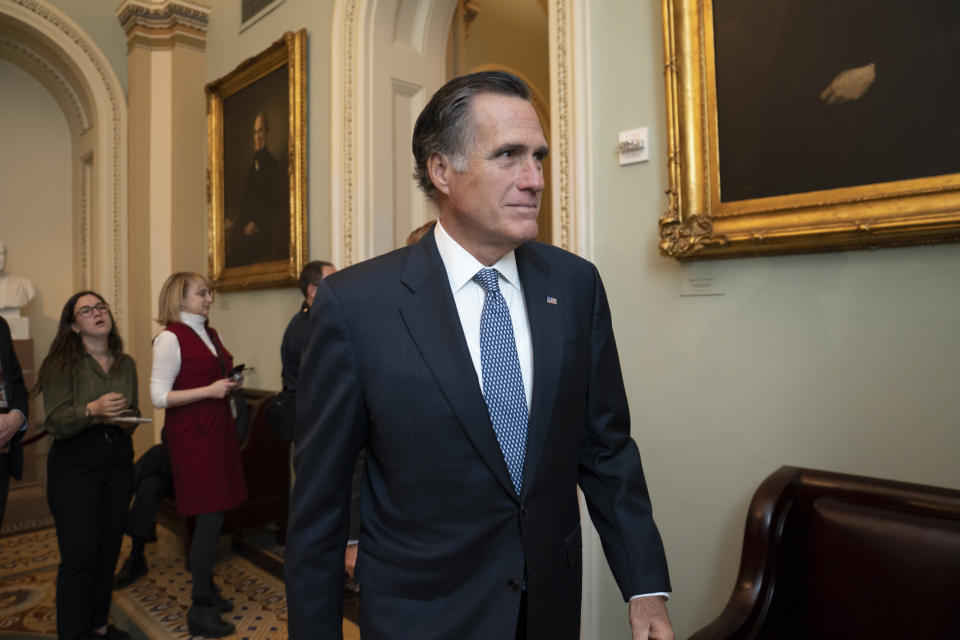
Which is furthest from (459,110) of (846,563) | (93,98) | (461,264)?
(93,98)

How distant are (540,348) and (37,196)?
9003 mm

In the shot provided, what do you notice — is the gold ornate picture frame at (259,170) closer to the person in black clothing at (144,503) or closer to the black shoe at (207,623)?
the person in black clothing at (144,503)

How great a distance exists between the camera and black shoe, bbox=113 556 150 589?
4.41 meters

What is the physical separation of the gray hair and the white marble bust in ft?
22.5

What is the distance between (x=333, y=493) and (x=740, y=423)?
1821mm

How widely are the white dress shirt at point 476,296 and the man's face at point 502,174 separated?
0.25ft

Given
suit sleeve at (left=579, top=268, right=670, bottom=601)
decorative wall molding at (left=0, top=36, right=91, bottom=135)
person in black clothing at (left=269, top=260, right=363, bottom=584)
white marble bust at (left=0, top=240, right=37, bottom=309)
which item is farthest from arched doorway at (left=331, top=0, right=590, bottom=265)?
decorative wall molding at (left=0, top=36, right=91, bottom=135)

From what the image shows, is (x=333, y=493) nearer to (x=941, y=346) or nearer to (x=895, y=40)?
(x=941, y=346)

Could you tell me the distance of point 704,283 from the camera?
2697 mm

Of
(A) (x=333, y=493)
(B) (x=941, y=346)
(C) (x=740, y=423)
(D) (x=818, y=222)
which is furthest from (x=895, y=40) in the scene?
(A) (x=333, y=493)

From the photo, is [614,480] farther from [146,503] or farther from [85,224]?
[85,224]

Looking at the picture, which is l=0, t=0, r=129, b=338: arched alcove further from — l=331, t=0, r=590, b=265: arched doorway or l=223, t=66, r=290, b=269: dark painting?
l=331, t=0, r=590, b=265: arched doorway

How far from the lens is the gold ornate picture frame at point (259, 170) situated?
5.26 meters

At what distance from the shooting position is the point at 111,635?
356 centimetres
